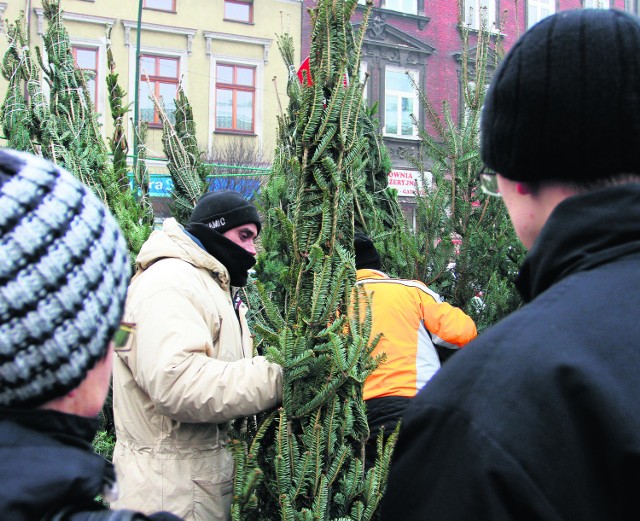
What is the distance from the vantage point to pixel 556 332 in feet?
3.19

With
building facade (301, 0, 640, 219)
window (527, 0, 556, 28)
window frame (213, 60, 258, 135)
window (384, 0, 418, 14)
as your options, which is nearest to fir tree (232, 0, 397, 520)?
building facade (301, 0, 640, 219)

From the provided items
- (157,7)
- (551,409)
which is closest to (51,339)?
(551,409)

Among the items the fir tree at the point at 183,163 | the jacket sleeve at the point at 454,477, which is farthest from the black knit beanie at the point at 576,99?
the fir tree at the point at 183,163

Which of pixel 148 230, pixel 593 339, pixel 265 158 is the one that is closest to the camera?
pixel 593 339

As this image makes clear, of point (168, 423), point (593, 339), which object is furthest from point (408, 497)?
point (168, 423)

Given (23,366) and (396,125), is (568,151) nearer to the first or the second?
(23,366)

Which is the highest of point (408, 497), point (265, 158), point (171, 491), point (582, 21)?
point (265, 158)

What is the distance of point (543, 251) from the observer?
3.60 feet

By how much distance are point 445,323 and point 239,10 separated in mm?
19406

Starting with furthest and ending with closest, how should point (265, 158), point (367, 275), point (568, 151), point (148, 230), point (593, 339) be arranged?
point (265, 158) < point (148, 230) < point (367, 275) < point (568, 151) < point (593, 339)

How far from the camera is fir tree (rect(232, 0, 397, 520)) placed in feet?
7.41

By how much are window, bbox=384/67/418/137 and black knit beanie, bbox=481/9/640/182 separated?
65.9 ft

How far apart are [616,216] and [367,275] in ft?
8.35

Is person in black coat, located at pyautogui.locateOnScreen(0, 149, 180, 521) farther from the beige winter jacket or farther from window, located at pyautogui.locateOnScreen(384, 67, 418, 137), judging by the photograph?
window, located at pyautogui.locateOnScreen(384, 67, 418, 137)
